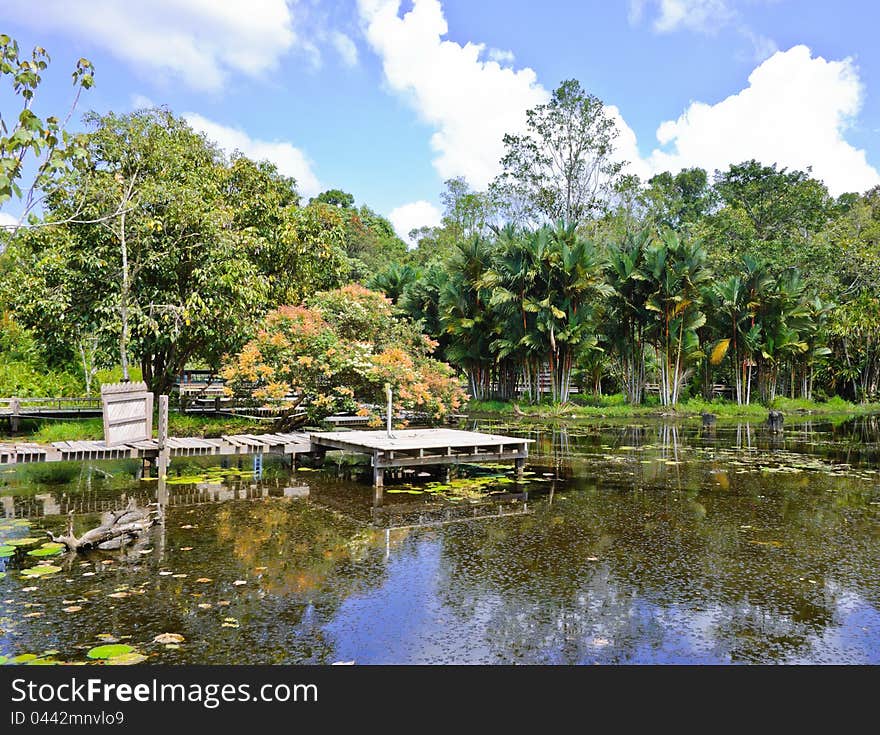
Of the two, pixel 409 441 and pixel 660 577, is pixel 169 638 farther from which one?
pixel 409 441

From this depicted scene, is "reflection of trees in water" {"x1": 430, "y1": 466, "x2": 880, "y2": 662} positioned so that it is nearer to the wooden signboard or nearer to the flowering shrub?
the flowering shrub

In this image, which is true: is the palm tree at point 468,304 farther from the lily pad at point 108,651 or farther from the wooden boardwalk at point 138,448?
the lily pad at point 108,651

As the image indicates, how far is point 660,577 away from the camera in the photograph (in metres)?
5.76

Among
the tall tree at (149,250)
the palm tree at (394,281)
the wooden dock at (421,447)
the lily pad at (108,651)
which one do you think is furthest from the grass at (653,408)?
the lily pad at (108,651)

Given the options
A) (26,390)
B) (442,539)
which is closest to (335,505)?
(442,539)

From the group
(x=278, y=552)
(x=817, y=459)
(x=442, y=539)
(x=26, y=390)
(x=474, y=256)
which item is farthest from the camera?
(x=474, y=256)

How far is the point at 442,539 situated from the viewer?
22.9 ft

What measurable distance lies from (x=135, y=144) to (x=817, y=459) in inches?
606

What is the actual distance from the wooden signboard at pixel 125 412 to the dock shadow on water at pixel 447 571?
26.6 inches

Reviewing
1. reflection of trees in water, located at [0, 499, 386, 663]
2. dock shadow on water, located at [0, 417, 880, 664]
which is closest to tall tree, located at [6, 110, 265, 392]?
dock shadow on water, located at [0, 417, 880, 664]

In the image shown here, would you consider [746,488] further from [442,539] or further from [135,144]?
[135,144]

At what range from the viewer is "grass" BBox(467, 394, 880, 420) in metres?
25.1

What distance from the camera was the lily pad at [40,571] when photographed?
550 cm
